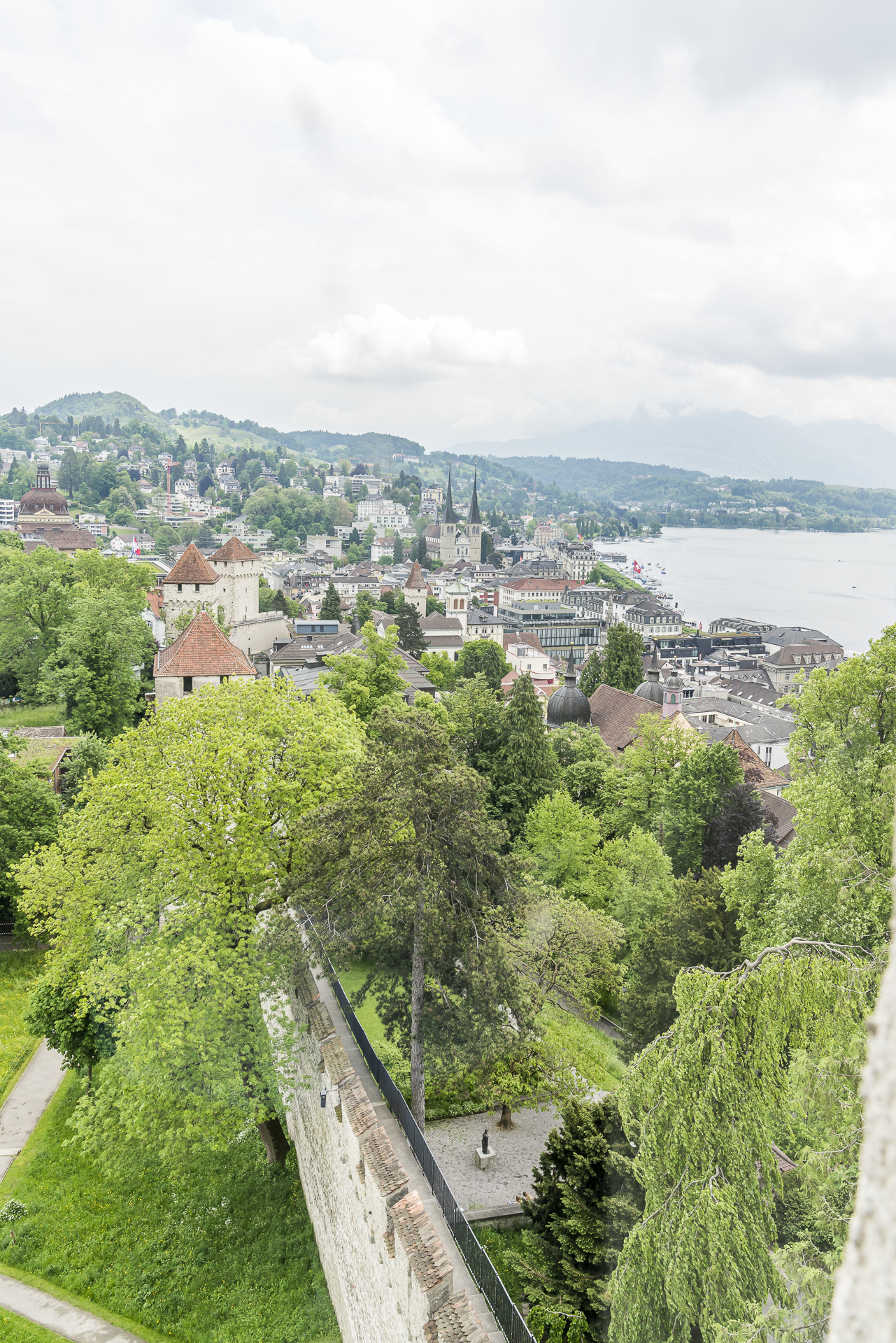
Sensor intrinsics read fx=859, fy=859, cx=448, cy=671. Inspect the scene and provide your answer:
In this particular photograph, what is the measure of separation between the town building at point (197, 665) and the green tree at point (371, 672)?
3.64 metres

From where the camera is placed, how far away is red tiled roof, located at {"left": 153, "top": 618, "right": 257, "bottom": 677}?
107 ft

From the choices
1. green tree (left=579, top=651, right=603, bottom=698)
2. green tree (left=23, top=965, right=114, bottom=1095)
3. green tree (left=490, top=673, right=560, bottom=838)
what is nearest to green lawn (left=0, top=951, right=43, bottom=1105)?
green tree (left=23, top=965, right=114, bottom=1095)

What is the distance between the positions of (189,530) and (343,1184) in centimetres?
15950

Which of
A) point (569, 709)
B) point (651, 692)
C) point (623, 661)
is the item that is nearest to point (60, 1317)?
point (569, 709)

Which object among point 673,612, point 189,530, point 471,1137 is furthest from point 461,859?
point 189,530

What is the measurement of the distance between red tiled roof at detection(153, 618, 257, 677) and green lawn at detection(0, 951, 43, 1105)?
11039mm

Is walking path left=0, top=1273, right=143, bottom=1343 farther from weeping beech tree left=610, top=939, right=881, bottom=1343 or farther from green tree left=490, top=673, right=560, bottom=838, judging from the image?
green tree left=490, top=673, right=560, bottom=838

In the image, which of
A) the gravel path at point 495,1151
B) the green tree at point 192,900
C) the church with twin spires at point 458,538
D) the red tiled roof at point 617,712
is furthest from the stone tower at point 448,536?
the gravel path at point 495,1151

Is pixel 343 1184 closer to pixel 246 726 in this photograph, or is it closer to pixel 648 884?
pixel 246 726

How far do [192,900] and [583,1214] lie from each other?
358 inches

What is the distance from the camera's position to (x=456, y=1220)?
1123 cm

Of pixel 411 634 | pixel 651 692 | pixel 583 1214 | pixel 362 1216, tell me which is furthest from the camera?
pixel 411 634

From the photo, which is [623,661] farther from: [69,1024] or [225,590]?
[69,1024]

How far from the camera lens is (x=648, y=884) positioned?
25328mm
